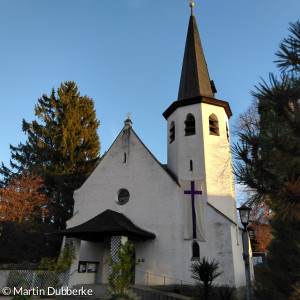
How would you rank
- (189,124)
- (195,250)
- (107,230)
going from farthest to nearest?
1. (189,124)
2. (195,250)
3. (107,230)

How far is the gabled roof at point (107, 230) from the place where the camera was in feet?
41.1

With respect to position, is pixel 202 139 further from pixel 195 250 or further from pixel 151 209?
pixel 195 250

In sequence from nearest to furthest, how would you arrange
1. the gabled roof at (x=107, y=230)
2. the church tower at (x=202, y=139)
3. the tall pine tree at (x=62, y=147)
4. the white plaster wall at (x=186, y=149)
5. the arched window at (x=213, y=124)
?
the gabled roof at (x=107, y=230) < the church tower at (x=202, y=139) < the white plaster wall at (x=186, y=149) < the arched window at (x=213, y=124) < the tall pine tree at (x=62, y=147)

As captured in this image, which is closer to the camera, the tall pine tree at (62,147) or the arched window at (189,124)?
the arched window at (189,124)

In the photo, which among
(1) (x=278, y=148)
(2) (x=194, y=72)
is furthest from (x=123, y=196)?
(1) (x=278, y=148)

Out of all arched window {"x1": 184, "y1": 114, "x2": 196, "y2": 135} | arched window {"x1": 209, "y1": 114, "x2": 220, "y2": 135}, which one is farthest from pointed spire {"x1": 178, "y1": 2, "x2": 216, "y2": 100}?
arched window {"x1": 209, "y1": 114, "x2": 220, "y2": 135}

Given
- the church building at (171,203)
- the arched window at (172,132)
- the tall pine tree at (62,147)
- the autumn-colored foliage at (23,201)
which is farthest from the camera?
the tall pine tree at (62,147)

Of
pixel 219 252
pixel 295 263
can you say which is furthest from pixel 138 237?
pixel 295 263

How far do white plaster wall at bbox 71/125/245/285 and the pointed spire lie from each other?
4.74 m

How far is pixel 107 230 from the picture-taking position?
40.5 feet

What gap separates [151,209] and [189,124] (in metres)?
5.69

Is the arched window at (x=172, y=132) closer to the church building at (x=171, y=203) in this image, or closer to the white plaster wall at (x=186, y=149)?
the church building at (x=171, y=203)

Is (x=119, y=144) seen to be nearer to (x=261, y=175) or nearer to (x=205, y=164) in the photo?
(x=205, y=164)

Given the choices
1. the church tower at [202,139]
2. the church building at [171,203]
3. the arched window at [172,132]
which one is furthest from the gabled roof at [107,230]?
the arched window at [172,132]
